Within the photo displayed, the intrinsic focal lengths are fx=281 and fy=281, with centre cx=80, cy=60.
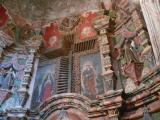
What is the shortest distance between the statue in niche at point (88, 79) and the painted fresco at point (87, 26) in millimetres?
1014

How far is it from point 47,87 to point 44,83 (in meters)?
0.19

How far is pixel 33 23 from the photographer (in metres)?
9.43

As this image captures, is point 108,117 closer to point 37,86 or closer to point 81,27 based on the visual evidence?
point 37,86

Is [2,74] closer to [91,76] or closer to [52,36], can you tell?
[52,36]

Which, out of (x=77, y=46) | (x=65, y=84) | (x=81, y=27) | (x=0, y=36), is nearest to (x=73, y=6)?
(x=81, y=27)

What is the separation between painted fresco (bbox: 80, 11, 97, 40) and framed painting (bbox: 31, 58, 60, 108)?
3.67ft

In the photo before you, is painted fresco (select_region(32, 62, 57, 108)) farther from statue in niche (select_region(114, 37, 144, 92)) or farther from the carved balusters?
statue in niche (select_region(114, 37, 144, 92))

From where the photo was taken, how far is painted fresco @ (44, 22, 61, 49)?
333 inches

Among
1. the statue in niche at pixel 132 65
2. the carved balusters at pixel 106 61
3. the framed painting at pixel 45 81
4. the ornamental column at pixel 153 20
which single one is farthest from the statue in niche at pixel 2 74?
the ornamental column at pixel 153 20

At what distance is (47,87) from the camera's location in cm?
740

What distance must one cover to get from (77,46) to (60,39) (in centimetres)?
69

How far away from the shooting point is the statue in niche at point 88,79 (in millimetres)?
6754

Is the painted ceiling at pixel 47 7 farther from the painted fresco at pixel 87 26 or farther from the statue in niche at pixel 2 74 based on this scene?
the statue in niche at pixel 2 74

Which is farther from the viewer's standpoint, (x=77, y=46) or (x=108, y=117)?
(x=77, y=46)
